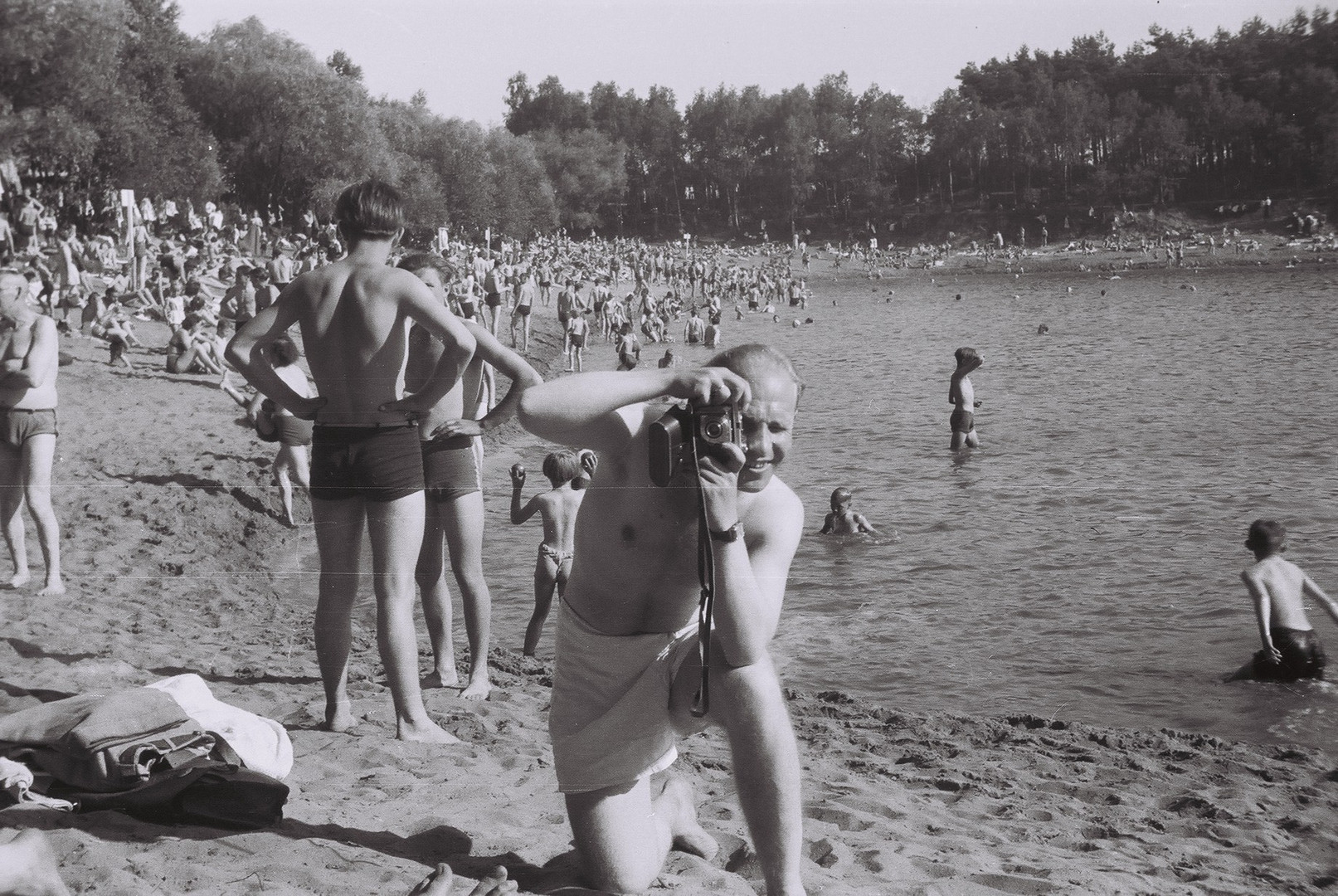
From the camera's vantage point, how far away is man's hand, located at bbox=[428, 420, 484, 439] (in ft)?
13.6

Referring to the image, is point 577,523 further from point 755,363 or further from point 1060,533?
point 1060,533

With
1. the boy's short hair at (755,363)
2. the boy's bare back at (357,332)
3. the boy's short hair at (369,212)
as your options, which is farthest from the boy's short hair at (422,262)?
the boy's short hair at (755,363)

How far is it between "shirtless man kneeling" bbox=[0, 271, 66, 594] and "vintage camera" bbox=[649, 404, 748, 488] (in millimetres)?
4558

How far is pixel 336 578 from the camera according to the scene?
425 centimetres

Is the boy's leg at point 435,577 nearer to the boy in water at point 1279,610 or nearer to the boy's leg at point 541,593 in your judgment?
the boy's leg at point 541,593

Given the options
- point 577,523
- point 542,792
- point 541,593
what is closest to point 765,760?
point 577,523

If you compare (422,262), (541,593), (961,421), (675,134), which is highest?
(675,134)

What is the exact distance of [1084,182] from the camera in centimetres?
9488

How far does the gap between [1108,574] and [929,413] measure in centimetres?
1296

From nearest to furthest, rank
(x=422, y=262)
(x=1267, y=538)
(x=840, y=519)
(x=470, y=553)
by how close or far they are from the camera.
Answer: (x=422, y=262) → (x=470, y=553) → (x=1267, y=538) → (x=840, y=519)

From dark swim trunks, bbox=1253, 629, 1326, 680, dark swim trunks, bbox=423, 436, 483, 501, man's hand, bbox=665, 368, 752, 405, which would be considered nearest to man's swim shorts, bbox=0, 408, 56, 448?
dark swim trunks, bbox=423, 436, 483, 501

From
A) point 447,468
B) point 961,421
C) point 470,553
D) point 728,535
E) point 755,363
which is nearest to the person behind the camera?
point 728,535

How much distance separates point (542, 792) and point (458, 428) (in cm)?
134

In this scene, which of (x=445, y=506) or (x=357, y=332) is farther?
(x=445, y=506)
